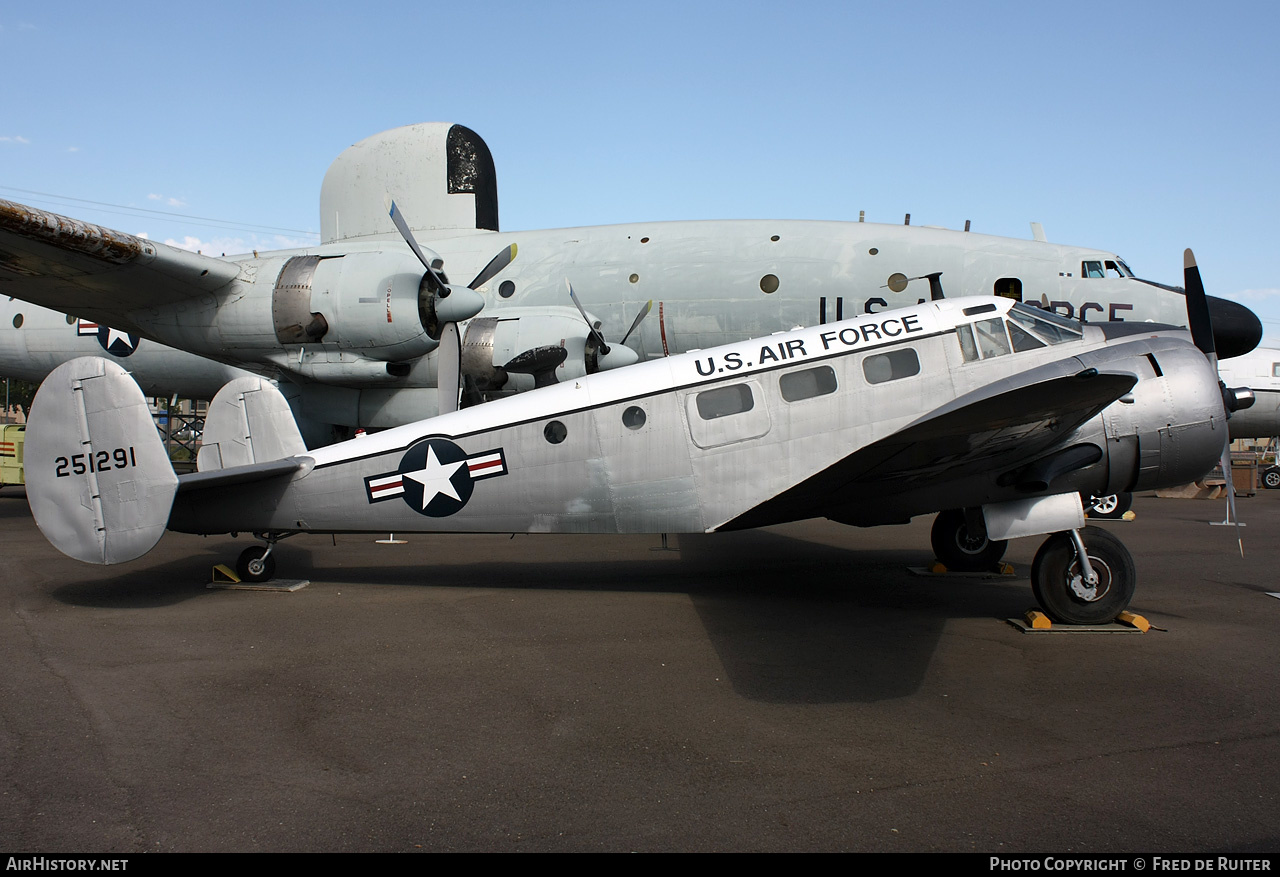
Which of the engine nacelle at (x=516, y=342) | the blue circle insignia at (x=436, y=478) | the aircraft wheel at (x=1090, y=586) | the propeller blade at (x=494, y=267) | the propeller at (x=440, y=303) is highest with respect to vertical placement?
the propeller blade at (x=494, y=267)

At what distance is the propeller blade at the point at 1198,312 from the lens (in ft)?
23.5

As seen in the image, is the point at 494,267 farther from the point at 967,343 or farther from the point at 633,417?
the point at 967,343

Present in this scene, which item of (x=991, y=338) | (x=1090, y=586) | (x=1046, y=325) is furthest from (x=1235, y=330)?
(x=1090, y=586)

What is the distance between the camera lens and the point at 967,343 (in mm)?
7273

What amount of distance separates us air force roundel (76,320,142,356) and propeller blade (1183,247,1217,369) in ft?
54.3

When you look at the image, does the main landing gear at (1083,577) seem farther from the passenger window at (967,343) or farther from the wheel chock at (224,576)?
the wheel chock at (224,576)

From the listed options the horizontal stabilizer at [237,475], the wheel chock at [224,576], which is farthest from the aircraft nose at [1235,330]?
the wheel chock at [224,576]

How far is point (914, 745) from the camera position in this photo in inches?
178

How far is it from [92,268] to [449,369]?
5.29 m

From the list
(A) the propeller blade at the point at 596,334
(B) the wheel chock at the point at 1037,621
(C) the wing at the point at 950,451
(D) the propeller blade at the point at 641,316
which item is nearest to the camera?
(C) the wing at the point at 950,451

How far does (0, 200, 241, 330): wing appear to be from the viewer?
1040 cm

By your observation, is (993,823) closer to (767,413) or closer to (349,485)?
(767,413)

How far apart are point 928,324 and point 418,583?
5.98 m

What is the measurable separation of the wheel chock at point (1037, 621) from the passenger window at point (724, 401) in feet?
9.80
